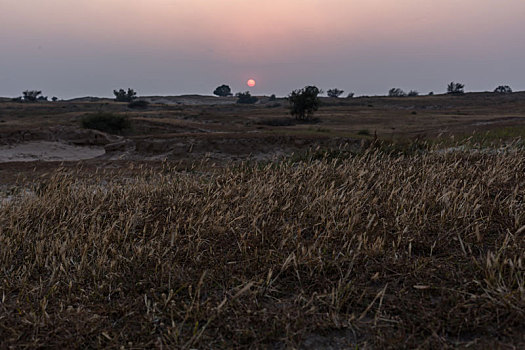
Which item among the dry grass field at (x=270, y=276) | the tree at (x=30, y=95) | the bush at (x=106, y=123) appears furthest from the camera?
the tree at (x=30, y=95)

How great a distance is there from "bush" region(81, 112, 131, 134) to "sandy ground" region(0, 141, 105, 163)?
23.1 feet

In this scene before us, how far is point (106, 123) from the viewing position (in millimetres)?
28781

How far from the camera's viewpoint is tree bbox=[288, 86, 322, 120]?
1812 inches

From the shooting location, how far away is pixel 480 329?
251 centimetres

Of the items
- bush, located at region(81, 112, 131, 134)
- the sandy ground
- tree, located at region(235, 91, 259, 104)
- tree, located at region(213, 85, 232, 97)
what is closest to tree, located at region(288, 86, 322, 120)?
bush, located at region(81, 112, 131, 134)

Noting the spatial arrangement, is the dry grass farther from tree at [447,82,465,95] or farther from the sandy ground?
tree at [447,82,465,95]

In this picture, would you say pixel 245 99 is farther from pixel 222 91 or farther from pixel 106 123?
pixel 106 123

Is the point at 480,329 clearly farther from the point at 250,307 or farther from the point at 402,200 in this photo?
the point at 402,200

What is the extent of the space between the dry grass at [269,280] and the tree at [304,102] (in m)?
42.0

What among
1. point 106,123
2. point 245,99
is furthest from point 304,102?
point 245,99

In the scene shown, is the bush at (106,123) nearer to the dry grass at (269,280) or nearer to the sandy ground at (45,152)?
the sandy ground at (45,152)

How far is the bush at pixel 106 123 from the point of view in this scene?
2844 centimetres

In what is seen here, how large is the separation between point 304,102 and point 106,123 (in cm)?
2470

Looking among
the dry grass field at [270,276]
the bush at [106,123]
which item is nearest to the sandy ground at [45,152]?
the bush at [106,123]
